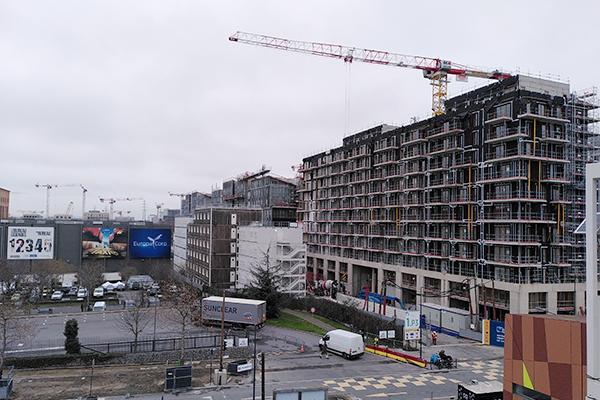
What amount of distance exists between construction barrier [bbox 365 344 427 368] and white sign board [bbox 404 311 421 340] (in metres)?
2.14

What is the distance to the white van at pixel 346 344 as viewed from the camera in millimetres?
38062

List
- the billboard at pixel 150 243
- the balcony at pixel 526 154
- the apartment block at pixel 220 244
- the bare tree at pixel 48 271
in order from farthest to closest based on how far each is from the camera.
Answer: the billboard at pixel 150 243, the apartment block at pixel 220 244, the bare tree at pixel 48 271, the balcony at pixel 526 154

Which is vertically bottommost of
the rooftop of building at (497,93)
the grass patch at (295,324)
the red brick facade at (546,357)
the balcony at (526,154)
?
the grass patch at (295,324)

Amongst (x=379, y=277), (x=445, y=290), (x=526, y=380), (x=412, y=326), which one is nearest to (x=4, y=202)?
(x=379, y=277)

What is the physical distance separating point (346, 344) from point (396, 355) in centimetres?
456

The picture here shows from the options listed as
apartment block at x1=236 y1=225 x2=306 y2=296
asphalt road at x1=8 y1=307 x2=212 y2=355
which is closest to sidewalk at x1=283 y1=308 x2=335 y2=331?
apartment block at x1=236 y1=225 x2=306 y2=296

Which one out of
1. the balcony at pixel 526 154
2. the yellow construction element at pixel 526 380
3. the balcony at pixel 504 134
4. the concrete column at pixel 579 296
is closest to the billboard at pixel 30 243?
the balcony at pixel 526 154

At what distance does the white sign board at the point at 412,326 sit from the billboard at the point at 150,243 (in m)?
69.3

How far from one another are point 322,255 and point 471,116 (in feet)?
164

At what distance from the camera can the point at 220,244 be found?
78.1m

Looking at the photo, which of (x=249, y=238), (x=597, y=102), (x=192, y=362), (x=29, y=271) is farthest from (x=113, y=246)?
(x=597, y=102)

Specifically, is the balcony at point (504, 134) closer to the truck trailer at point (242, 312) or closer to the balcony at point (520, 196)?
the balcony at point (520, 196)

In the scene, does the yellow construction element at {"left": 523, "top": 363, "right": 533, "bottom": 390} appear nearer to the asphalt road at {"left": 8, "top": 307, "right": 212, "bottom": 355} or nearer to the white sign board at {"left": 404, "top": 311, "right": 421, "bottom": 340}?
the white sign board at {"left": 404, "top": 311, "right": 421, "bottom": 340}

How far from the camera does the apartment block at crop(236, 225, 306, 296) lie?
6944cm
